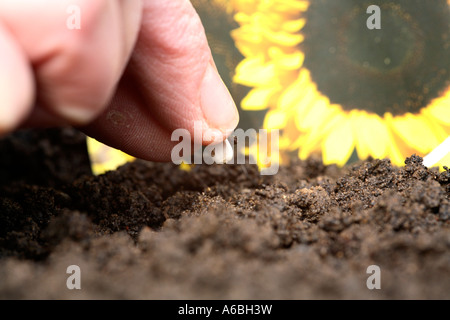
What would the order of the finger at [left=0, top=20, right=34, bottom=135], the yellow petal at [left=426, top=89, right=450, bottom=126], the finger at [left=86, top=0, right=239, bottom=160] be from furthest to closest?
the yellow petal at [left=426, top=89, right=450, bottom=126]
the finger at [left=86, top=0, right=239, bottom=160]
the finger at [left=0, top=20, right=34, bottom=135]

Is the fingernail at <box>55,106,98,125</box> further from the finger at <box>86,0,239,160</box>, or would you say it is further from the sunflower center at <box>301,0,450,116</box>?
the sunflower center at <box>301,0,450,116</box>

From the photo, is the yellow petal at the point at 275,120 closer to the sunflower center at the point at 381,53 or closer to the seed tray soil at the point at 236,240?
the sunflower center at the point at 381,53

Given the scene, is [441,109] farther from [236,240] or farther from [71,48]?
[71,48]

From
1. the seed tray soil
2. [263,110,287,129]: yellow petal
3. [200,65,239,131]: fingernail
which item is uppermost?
[263,110,287,129]: yellow petal

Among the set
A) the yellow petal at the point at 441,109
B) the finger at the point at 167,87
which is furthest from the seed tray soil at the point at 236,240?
the yellow petal at the point at 441,109

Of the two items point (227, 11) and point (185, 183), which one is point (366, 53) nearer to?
point (227, 11)


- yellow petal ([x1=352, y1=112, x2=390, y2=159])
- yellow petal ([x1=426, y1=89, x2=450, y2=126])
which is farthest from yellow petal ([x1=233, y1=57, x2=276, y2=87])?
yellow petal ([x1=426, y1=89, x2=450, y2=126])

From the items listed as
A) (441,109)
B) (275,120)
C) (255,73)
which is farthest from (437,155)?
(255,73)
